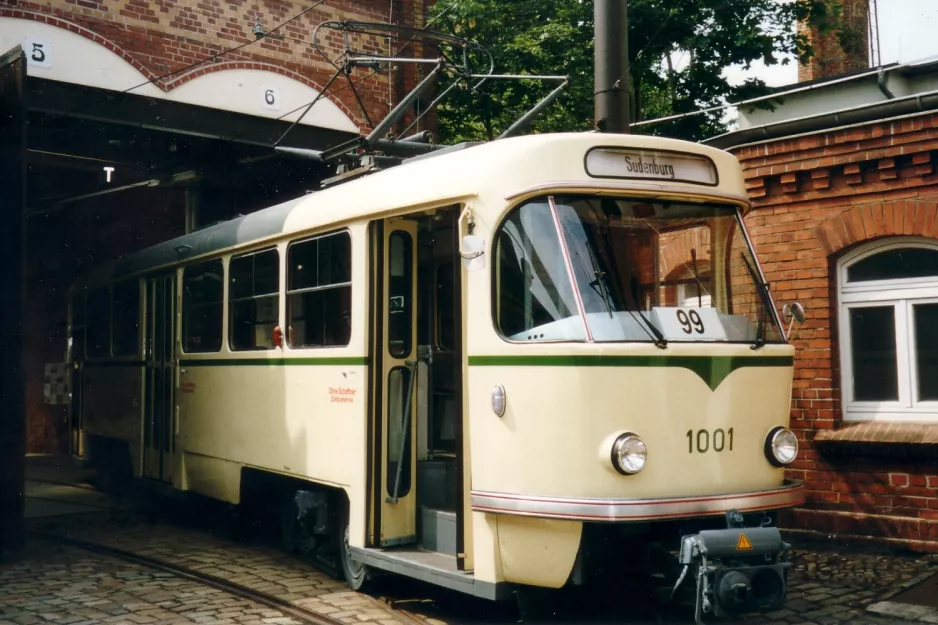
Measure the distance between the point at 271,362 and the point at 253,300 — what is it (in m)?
0.66

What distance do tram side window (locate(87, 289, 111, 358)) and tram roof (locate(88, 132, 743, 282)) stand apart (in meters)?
5.32

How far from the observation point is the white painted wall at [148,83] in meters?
11.6

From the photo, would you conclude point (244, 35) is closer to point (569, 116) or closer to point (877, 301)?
point (569, 116)

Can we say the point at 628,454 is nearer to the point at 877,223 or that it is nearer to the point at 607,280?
the point at 607,280

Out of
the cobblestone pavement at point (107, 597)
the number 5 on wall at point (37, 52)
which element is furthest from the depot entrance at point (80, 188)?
the cobblestone pavement at point (107, 597)

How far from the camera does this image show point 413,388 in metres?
6.89

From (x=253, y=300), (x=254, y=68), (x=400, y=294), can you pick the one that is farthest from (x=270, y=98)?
(x=400, y=294)

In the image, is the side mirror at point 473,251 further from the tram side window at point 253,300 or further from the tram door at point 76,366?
the tram door at point 76,366

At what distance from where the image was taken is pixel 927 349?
8.43 meters

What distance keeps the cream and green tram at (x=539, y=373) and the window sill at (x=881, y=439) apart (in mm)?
2421

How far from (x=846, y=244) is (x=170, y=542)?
6.44 m

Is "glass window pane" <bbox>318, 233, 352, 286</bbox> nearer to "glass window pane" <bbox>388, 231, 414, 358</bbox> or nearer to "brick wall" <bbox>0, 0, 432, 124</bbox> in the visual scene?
"glass window pane" <bbox>388, 231, 414, 358</bbox>

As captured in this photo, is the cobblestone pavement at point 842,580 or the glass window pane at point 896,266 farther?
the glass window pane at point 896,266

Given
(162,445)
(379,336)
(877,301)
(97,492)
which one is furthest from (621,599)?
(97,492)
